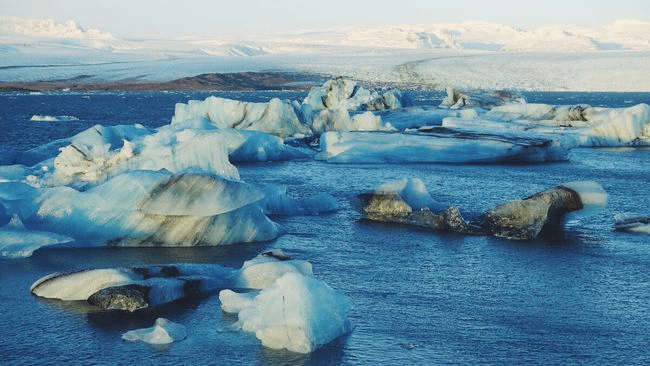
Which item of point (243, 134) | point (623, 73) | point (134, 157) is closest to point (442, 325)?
point (134, 157)

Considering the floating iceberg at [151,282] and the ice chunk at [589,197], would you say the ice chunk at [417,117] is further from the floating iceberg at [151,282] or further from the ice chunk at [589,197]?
the floating iceberg at [151,282]

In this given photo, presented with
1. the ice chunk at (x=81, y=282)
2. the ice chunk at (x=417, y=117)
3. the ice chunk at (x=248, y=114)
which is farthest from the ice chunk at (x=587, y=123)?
the ice chunk at (x=81, y=282)

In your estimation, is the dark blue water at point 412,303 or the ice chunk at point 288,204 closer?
the dark blue water at point 412,303

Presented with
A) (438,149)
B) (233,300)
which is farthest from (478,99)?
(233,300)

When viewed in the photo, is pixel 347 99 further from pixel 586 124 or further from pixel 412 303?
pixel 412 303

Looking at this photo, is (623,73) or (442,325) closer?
(442,325)

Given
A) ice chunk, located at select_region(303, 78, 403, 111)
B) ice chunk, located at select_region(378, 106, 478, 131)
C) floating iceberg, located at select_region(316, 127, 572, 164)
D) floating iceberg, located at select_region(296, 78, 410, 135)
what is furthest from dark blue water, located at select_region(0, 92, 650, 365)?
ice chunk, located at select_region(303, 78, 403, 111)

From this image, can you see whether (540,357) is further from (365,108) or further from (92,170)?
(365,108)
